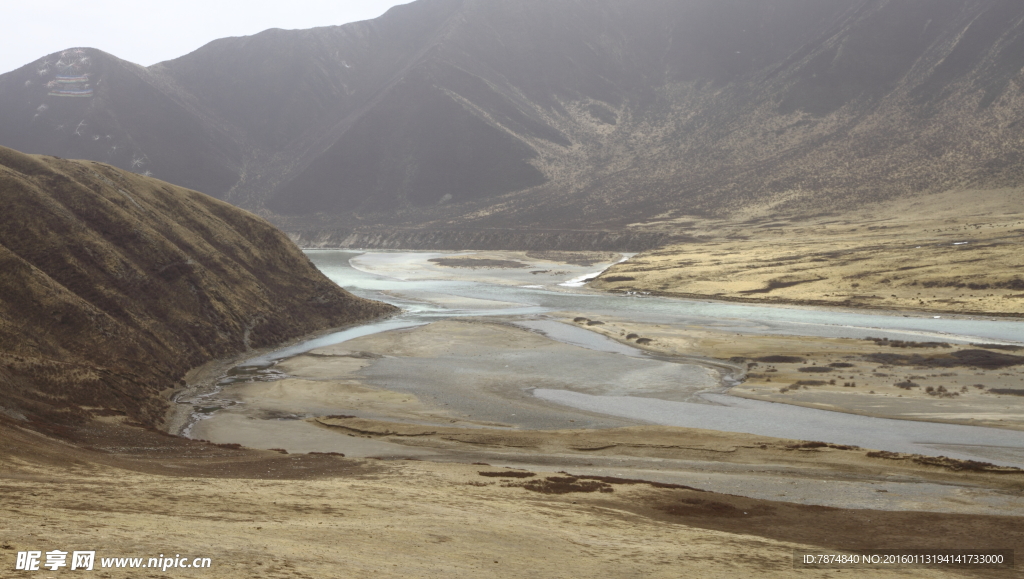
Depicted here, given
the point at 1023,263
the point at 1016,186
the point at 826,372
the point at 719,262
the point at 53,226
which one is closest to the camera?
the point at 826,372

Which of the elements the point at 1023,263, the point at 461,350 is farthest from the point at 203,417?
the point at 1023,263

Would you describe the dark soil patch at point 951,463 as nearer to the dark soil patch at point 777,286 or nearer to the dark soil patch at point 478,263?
the dark soil patch at point 777,286

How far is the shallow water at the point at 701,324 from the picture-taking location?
29953mm

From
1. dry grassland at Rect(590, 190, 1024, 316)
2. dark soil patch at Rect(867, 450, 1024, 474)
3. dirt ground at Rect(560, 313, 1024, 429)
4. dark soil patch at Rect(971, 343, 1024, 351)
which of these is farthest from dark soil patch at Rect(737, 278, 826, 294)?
dark soil patch at Rect(867, 450, 1024, 474)

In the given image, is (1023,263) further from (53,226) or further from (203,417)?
(53,226)

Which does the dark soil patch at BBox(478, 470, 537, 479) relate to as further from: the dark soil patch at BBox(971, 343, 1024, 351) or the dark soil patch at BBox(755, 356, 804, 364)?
the dark soil patch at BBox(971, 343, 1024, 351)

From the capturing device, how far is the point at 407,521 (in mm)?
17859

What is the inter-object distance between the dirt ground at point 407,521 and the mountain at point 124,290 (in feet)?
31.3

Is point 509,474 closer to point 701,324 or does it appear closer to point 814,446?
point 814,446

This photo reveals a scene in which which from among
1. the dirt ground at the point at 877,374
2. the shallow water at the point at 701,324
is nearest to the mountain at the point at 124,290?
A: the shallow water at the point at 701,324

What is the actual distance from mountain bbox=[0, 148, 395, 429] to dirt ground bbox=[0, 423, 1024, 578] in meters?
9.54

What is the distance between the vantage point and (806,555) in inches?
647

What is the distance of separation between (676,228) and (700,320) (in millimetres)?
90070

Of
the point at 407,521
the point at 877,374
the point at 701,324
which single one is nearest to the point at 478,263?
the point at 701,324
